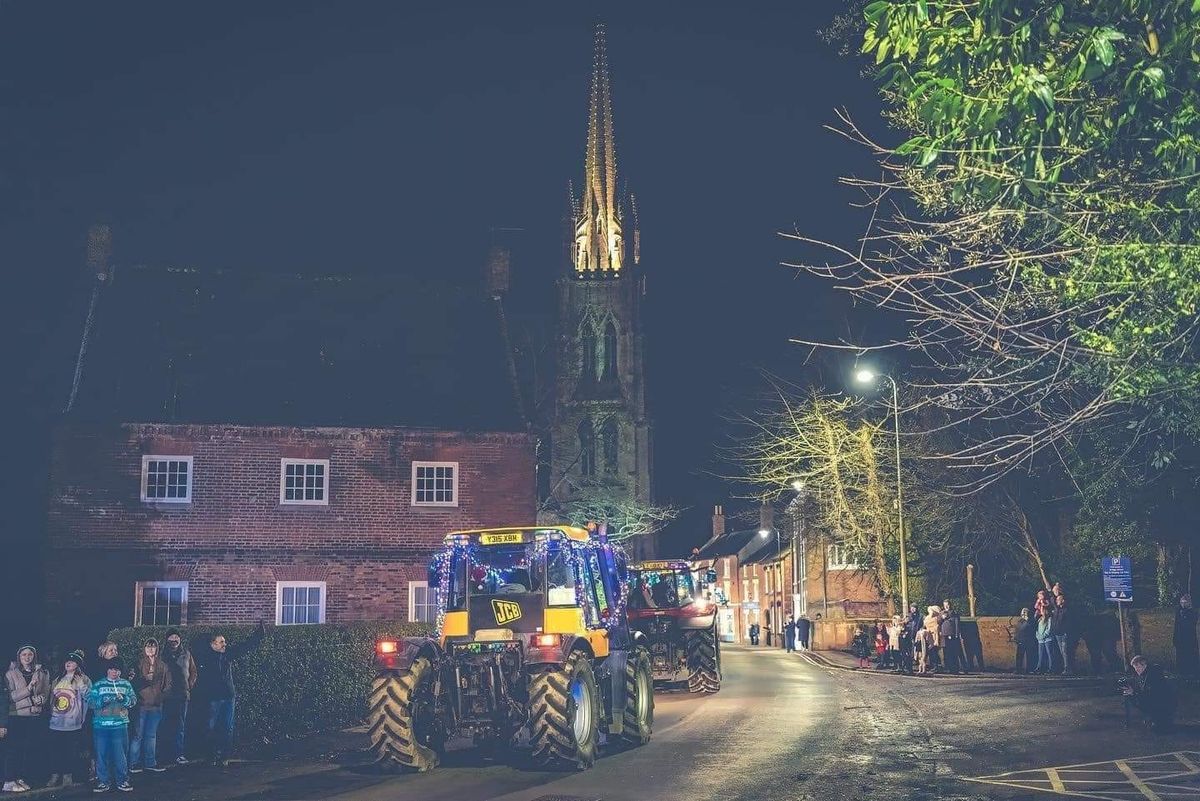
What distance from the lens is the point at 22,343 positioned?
39.4 meters

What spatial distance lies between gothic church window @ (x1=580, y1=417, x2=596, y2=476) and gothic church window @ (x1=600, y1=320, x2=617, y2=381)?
10.3ft

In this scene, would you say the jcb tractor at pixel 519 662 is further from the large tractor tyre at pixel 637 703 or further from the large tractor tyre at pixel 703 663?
the large tractor tyre at pixel 703 663

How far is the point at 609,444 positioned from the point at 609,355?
226 inches

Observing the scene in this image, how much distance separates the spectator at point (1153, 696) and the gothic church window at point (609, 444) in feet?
191

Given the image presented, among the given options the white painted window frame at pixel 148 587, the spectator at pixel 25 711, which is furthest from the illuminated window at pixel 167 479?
the spectator at pixel 25 711

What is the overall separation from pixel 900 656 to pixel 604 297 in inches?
1836

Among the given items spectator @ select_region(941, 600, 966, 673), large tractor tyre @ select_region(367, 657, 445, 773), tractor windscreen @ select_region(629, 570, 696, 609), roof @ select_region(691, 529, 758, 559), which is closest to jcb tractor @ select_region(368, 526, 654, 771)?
large tractor tyre @ select_region(367, 657, 445, 773)

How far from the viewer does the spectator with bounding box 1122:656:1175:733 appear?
17375mm

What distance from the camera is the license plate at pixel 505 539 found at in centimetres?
1655

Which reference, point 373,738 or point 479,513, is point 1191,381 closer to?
point 373,738

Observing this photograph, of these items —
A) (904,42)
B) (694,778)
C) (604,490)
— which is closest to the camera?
(904,42)

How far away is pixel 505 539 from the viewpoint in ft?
54.5

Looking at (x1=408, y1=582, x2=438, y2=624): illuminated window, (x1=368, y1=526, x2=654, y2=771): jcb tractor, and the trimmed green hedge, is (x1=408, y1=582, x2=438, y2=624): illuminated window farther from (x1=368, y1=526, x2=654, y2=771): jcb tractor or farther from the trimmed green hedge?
(x1=368, y1=526, x2=654, y2=771): jcb tractor

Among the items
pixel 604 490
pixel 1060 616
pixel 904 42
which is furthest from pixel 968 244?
pixel 604 490
